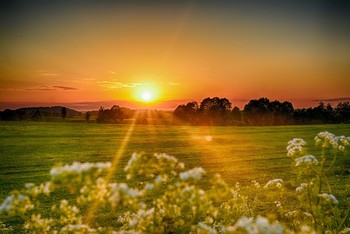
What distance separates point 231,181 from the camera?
20578mm

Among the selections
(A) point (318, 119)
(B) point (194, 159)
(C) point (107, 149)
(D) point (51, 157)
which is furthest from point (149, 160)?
(A) point (318, 119)

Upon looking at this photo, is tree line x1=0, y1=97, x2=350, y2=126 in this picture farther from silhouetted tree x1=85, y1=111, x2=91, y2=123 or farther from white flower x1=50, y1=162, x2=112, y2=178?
white flower x1=50, y1=162, x2=112, y2=178

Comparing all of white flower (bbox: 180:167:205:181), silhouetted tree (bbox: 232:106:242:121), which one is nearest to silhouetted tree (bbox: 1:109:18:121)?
silhouetted tree (bbox: 232:106:242:121)

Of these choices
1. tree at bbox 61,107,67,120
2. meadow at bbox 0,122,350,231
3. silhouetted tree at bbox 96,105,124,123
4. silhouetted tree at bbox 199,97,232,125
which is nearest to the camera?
meadow at bbox 0,122,350,231

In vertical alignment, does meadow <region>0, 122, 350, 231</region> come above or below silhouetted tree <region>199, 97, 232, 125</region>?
below

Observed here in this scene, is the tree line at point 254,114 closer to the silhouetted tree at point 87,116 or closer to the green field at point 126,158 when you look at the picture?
the silhouetted tree at point 87,116

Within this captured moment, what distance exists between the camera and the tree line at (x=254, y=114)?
98.2 meters

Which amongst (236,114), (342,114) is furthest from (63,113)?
(342,114)

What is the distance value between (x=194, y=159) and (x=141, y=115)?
2364 inches

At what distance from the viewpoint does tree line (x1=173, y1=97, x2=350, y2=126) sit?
98250mm

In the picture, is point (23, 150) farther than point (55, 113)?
No

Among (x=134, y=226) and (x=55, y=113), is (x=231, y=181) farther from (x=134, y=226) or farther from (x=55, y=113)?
(x=55, y=113)

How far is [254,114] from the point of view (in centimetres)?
10138

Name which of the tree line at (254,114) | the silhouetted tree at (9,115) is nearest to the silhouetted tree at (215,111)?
the tree line at (254,114)
